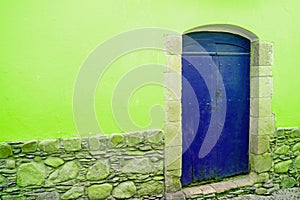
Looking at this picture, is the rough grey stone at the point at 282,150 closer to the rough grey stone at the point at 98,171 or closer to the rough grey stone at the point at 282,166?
the rough grey stone at the point at 282,166

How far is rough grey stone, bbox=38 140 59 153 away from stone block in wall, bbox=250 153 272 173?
8.26 feet

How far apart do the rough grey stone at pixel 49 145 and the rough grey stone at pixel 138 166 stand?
733mm

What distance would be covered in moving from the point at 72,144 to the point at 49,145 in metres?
0.22

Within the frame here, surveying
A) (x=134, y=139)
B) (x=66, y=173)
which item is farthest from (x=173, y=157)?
(x=66, y=173)

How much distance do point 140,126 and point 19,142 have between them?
1.21 m

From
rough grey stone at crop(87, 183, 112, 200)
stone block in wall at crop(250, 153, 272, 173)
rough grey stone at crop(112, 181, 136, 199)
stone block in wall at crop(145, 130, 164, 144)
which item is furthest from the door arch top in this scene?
rough grey stone at crop(87, 183, 112, 200)

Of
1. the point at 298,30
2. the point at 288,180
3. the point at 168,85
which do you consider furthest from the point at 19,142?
the point at 298,30

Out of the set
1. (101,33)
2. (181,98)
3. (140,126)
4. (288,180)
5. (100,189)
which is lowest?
(288,180)

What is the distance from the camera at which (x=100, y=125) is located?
2.78 m

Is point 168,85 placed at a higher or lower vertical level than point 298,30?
lower

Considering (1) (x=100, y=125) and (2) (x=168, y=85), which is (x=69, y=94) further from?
(2) (x=168, y=85)

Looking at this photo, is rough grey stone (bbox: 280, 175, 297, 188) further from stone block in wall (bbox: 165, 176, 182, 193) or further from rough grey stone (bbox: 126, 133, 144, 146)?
rough grey stone (bbox: 126, 133, 144, 146)

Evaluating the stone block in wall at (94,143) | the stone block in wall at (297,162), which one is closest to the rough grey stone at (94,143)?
the stone block in wall at (94,143)

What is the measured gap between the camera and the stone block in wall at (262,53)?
345 cm
